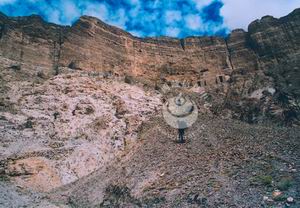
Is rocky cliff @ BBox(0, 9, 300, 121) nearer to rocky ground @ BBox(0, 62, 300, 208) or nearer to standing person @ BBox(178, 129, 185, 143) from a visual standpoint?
rocky ground @ BBox(0, 62, 300, 208)

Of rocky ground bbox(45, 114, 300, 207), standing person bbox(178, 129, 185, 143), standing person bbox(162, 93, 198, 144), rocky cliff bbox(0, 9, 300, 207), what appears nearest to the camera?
rocky ground bbox(45, 114, 300, 207)

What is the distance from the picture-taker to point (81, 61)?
42.2 meters

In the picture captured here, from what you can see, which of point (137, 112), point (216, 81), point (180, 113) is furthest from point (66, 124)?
point (216, 81)

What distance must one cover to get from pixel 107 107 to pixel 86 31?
16261mm

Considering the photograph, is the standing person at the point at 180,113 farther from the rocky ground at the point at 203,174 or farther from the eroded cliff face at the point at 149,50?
the eroded cliff face at the point at 149,50

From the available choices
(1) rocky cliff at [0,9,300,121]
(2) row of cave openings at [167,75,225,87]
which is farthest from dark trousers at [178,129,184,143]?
(2) row of cave openings at [167,75,225,87]

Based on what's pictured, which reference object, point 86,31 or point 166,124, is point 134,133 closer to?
point 166,124

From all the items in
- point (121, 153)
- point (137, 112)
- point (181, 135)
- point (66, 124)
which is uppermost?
point (137, 112)

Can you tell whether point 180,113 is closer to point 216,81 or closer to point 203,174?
point 203,174

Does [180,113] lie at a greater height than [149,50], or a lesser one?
lesser

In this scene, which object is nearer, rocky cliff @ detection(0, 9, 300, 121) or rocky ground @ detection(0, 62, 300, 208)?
rocky ground @ detection(0, 62, 300, 208)

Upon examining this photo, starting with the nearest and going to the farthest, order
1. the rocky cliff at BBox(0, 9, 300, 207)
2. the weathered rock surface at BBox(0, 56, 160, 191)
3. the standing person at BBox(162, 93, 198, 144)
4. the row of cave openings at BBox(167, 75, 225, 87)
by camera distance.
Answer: the rocky cliff at BBox(0, 9, 300, 207) < the weathered rock surface at BBox(0, 56, 160, 191) < the standing person at BBox(162, 93, 198, 144) < the row of cave openings at BBox(167, 75, 225, 87)

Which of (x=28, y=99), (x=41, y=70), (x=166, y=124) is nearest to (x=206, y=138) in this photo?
(x=166, y=124)

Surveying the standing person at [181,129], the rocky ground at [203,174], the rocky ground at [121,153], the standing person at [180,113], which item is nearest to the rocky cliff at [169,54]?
the standing person at [180,113]
